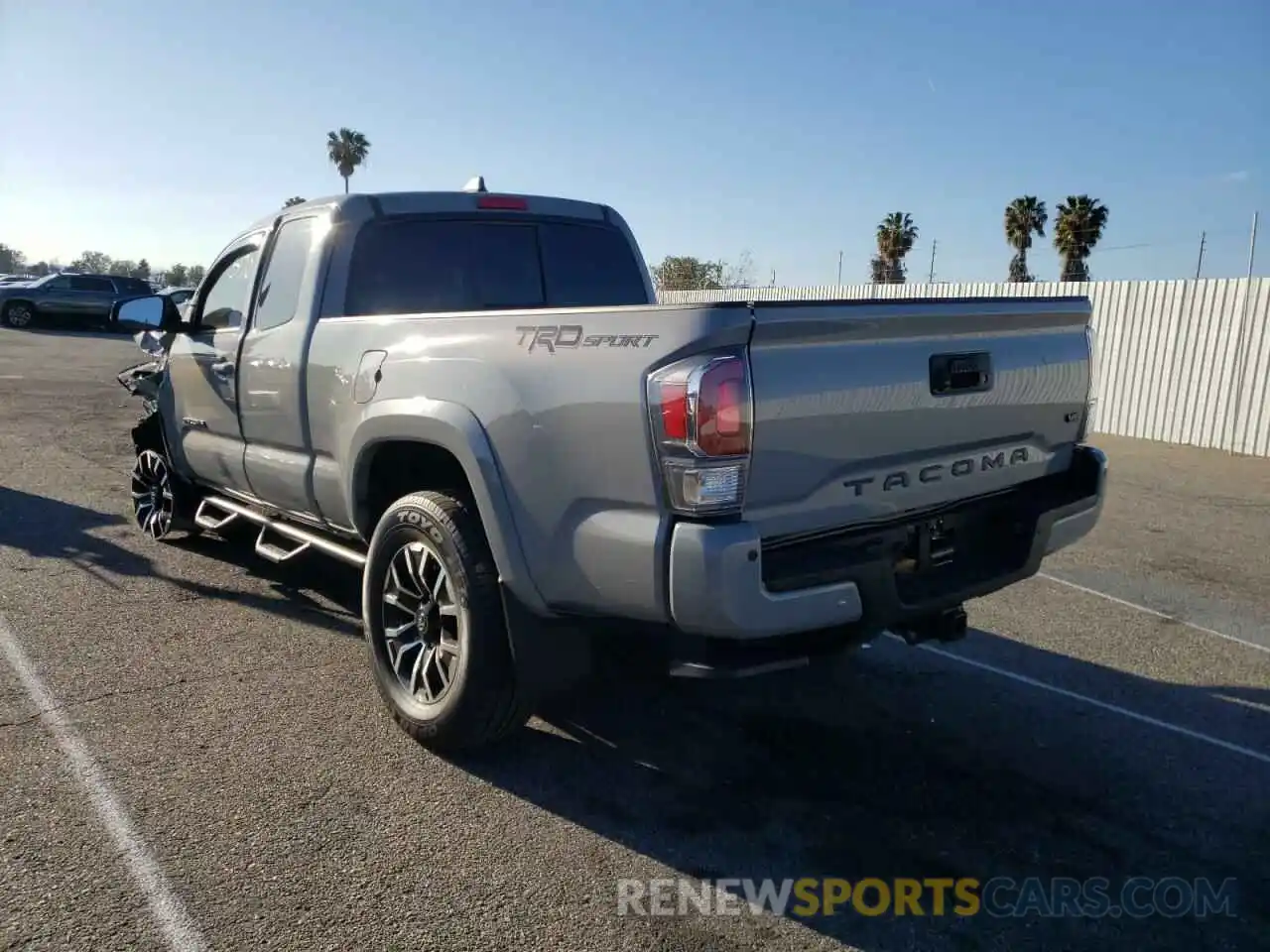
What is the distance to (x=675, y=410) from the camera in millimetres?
2770

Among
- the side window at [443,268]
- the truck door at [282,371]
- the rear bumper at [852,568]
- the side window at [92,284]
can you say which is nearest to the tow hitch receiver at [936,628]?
the rear bumper at [852,568]

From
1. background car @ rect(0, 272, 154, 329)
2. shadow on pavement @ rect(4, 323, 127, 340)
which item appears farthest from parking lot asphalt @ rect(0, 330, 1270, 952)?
background car @ rect(0, 272, 154, 329)

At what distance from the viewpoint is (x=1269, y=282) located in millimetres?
12008

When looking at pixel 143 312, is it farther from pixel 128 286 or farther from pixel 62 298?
pixel 62 298

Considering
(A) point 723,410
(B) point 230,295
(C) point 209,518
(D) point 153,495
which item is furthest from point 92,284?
(A) point 723,410

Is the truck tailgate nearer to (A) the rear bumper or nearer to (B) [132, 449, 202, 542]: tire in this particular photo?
(A) the rear bumper

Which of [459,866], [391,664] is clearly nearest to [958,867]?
[459,866]

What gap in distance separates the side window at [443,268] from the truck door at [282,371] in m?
0.24

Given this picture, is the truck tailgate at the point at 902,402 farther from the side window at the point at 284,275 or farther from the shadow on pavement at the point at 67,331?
the shadow on pavement at the point at 67,331

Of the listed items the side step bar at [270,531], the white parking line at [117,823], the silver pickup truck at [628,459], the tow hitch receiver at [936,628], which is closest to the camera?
the white parking line at [117,823]

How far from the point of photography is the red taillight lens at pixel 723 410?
2.74 meters

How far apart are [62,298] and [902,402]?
33281 mm

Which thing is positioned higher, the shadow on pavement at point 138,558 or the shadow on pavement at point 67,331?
the shadow on pavement at point 138,558

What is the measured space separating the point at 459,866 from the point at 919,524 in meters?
1.79
